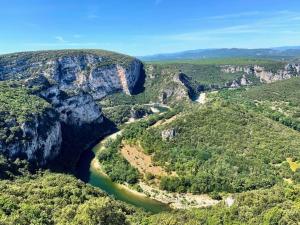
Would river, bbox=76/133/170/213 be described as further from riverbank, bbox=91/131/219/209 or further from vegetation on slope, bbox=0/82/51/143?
vegetation on slope, bbox=0/82/51/143

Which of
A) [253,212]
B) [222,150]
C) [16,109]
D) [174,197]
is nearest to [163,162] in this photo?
[222,150]

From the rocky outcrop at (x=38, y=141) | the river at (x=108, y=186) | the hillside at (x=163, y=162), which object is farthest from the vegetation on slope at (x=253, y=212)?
the rocky outcrop at (x=38, y=141)

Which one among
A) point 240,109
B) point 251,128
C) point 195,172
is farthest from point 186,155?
point 240,109

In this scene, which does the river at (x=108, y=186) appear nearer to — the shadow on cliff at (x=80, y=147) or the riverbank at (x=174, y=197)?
the shadow on cliff at (x=80, y=147)

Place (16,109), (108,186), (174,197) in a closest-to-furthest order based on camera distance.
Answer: (174,197) → (108,186) → (16,109)

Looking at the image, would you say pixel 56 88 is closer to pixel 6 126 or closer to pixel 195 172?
pixel 6 126

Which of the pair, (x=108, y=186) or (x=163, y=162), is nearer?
(x=108, y=186)

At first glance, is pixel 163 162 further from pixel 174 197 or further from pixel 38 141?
pixel 38 141

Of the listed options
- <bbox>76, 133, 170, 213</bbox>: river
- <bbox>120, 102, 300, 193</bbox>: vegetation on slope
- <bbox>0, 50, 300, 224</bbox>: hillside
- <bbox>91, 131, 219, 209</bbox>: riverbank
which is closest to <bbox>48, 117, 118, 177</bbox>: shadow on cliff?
<bbox>76, 133, 170, 213</bbox>: river
